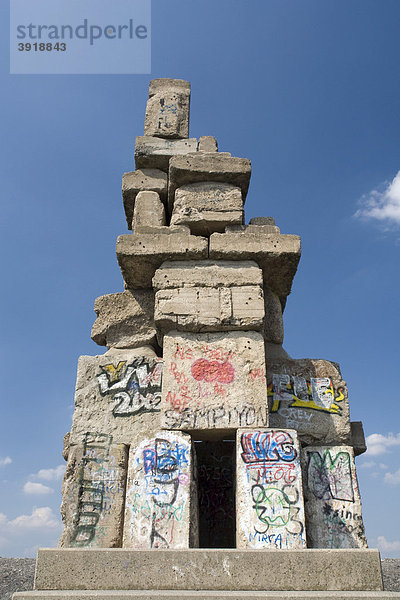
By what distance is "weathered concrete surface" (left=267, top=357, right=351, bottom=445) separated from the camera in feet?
14.4

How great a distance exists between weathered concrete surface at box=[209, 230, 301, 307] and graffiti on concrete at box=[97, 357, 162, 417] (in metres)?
1.30

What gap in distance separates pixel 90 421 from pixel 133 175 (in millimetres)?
3094

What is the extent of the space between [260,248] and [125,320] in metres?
1.69

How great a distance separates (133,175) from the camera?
229 inches

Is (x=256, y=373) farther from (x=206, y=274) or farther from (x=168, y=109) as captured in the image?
(x=168, y=109)

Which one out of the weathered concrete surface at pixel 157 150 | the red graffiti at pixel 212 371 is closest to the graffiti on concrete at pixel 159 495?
the red graffiti at pixel 212 371

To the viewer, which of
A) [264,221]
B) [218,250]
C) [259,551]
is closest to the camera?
[259,551]

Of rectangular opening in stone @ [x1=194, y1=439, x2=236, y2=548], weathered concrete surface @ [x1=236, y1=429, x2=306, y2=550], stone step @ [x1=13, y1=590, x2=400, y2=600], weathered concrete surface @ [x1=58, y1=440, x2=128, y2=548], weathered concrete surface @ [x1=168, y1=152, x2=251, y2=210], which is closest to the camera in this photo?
stone step @ [x1=13, y1=590, x2=400, y2=600]

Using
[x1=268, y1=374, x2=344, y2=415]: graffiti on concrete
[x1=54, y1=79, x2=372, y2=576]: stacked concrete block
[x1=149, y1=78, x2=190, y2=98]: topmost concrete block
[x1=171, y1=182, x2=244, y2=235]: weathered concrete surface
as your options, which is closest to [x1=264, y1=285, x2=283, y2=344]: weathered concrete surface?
[x1=54, y1=79, x2=372, y2=576]: stacked concrete block

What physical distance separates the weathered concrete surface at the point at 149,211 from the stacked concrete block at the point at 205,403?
0.02 meters

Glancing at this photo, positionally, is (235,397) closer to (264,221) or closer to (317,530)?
(317,530)

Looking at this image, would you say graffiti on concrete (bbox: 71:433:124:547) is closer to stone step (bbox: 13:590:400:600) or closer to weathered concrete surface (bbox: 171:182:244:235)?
stone step (bbox: 13:590:400:600)

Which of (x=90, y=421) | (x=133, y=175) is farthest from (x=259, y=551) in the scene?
(x=133, y=175)

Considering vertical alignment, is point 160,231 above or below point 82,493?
above
